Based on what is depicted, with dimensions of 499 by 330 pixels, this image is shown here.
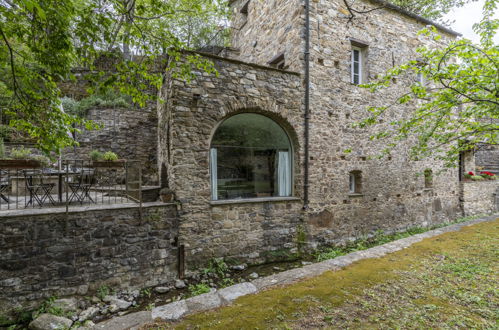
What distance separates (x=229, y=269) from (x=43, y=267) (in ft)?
10.0

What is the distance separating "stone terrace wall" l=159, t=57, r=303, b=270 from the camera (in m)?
4.60

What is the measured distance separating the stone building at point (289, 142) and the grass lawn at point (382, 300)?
6.98 feet

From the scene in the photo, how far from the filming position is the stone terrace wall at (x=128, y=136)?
8.91 metres

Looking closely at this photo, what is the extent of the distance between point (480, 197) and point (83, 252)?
46.8ft

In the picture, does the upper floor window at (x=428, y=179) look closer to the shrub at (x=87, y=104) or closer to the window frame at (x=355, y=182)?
the window frame at (x=355, y=182)

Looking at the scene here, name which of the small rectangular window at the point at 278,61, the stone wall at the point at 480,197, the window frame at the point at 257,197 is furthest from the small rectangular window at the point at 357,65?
the stone wall at the point at 480,197

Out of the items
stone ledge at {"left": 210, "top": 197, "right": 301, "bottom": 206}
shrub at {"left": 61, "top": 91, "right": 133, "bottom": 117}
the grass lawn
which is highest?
shrub at {"left": 61, "top": 91, "right": 133, "bottom": 117}

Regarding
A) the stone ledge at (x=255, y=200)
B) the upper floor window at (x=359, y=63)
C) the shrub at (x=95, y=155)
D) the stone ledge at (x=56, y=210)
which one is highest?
the upper floor window at (x=359, y=63)

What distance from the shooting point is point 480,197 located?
1026 cm

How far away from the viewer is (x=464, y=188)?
9555 millimetres

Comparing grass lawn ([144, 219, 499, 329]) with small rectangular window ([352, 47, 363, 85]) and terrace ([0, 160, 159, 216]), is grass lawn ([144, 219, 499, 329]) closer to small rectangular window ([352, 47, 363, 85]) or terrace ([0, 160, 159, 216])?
terrace ([0, 160, 159, 216])

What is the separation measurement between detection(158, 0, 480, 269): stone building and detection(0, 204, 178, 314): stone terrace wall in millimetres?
522

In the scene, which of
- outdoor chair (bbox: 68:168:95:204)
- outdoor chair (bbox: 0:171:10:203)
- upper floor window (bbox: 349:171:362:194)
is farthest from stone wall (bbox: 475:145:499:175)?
outdoor chair (bbox: 0:171:10:203)

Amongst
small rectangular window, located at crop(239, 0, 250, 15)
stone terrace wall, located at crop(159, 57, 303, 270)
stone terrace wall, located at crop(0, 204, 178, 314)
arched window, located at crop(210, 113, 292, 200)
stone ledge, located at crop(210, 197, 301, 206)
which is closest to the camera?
stone terrace wall, located at crop(0, 204, 178, 314)
